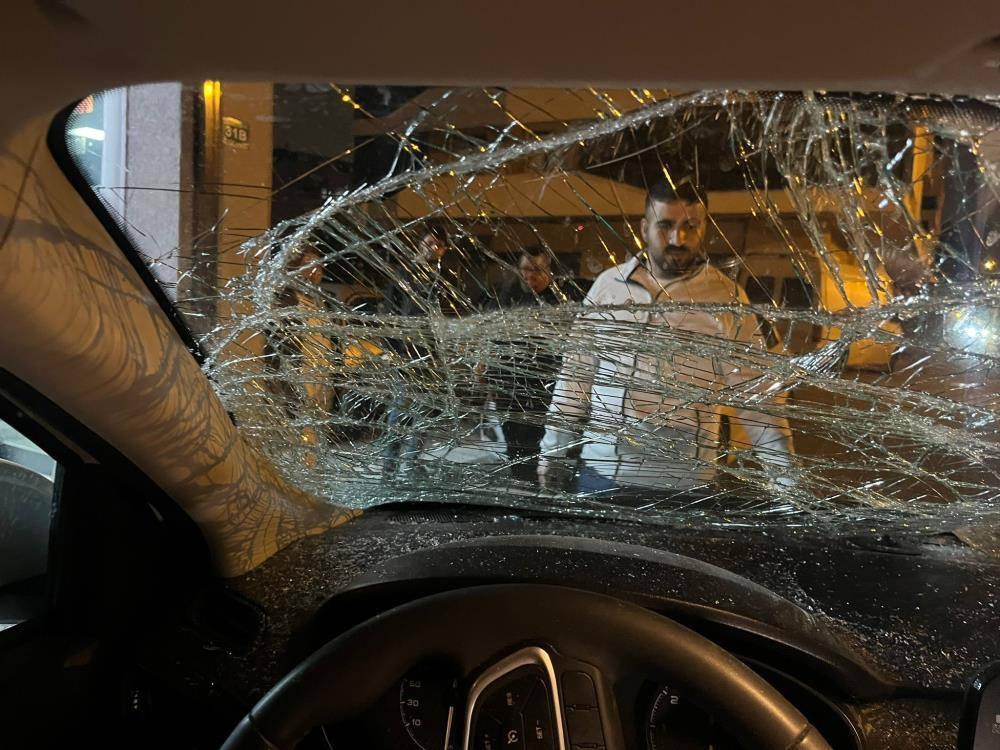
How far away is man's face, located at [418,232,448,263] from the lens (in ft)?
3.02

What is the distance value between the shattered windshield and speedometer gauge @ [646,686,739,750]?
0.38 metres

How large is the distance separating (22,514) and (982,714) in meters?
1.56

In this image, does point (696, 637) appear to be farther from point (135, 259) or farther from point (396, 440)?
point (135, 259)

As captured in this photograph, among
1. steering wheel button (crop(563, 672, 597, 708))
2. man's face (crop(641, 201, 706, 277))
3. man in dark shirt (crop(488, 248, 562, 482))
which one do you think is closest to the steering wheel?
steering wheel button (crop(563, 672, 597, 708))

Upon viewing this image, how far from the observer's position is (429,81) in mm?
649

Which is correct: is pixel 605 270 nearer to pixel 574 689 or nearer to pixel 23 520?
pixel 574 689

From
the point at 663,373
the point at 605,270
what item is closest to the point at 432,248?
the point at 605,270

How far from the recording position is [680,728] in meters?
0.89

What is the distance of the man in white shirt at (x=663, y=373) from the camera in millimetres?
870

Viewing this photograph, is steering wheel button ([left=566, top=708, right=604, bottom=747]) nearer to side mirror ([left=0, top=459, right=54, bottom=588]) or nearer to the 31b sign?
the 31b sign

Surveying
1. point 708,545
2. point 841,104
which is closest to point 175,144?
point 841,104

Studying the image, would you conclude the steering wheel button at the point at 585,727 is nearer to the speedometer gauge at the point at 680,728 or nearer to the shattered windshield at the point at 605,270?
the speedometer gauge at the point at 680,728

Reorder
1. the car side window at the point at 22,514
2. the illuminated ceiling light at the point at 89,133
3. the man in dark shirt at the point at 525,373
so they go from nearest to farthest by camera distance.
A: the illuminated ceiling light at the point at 89,133, the man in dark shirt at the point at 525,373, the car side window at the point at 22,514

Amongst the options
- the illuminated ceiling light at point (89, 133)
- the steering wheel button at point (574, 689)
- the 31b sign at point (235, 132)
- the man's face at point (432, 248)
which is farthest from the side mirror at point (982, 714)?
the illuminated ceiling light at point (89, 133)
